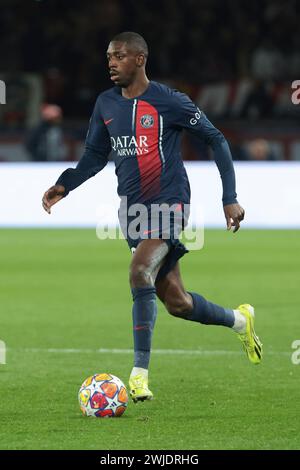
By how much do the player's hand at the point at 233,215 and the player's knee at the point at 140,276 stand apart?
1.84 ft

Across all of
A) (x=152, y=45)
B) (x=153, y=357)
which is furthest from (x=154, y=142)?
(x=152, y=45)

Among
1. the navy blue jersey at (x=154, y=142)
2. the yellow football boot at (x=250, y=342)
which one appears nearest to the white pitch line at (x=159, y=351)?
the yellow football boot at (x=250, y=342)

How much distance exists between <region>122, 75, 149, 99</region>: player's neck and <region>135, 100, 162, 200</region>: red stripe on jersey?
7cm

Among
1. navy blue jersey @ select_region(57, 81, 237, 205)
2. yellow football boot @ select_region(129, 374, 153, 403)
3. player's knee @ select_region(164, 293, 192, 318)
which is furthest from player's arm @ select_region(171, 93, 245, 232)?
yellow football boot @ select_region(129, 374, 153, 403)

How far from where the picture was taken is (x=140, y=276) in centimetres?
724

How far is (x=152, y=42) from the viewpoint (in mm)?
28266

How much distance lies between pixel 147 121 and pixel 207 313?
1.28 m

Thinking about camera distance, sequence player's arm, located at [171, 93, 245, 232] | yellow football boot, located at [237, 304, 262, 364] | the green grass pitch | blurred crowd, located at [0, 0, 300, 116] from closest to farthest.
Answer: the green grass pitch < player's arm, located at [171, 93, 245, 232] < yellow football boot, located at [237, 304, 262, 364] < blurred crowd, located at [0, 0, 300, 116]

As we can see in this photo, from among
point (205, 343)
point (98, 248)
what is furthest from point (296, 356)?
point (98, 248)

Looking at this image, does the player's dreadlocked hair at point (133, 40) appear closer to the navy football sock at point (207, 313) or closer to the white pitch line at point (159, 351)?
the navy football sock at point (207, 313)

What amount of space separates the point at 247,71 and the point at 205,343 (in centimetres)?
1895

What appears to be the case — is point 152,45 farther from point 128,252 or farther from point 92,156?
point 92,156

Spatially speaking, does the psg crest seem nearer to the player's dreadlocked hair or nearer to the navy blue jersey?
the navy blue jersey

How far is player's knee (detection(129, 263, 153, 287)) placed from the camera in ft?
23.8
